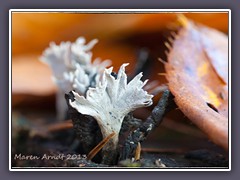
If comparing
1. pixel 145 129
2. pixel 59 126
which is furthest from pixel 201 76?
pixel 59 126

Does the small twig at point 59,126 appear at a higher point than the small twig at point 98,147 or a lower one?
higher

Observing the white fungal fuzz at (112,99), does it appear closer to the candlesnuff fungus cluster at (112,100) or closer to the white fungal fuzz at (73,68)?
the candlesnuff fungus cluster at (112,100)

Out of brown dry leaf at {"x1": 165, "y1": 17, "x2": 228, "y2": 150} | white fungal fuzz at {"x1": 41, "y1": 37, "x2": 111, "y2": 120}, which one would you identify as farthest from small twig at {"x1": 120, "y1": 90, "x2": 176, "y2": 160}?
white fungal fuzz at {"x1": 41, "y1": 37, "x2": 111, "y2": 120}

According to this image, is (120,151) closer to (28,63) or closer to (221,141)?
(221,141)

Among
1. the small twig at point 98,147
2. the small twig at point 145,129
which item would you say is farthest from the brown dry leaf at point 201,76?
the small twig at point 98,147

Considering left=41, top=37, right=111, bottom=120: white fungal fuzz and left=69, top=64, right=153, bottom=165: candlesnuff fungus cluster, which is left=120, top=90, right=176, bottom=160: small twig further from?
left=41, top=37, right=111, bottom=120: white fungal fuzz

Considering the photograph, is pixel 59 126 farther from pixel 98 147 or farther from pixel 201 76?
pixel 201 76
